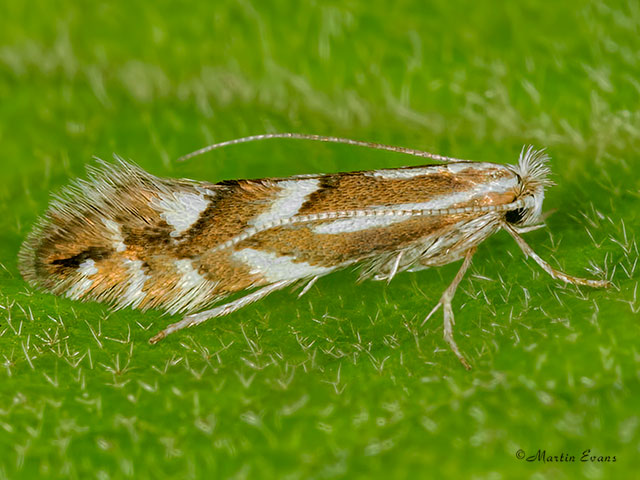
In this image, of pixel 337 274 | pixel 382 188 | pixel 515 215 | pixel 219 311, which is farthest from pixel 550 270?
pixel 219 311

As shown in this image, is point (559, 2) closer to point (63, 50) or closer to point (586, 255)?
point (586, 255)

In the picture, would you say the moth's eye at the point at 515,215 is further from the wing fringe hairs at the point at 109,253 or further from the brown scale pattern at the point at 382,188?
the wing fringe hairs at the point at 109,253

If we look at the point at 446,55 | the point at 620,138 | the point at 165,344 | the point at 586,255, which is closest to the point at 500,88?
the point at 446,55

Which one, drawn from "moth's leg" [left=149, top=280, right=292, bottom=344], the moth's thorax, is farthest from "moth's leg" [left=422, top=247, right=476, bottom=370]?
"moth's leg" [left=149, top=280, right=292, bottom=344]

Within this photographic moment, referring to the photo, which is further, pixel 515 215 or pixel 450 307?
pixel 515 215

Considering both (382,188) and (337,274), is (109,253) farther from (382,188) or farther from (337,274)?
(382,188)

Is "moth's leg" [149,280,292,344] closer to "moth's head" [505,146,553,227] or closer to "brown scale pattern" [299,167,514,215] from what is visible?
"brown scale pattern" [299,167,514,215]
